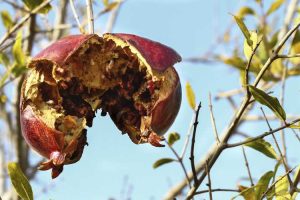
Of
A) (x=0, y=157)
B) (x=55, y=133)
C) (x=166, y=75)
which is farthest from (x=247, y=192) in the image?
(x=0, y=157)

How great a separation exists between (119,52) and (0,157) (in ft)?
9.61

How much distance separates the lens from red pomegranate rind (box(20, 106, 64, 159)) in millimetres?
1078

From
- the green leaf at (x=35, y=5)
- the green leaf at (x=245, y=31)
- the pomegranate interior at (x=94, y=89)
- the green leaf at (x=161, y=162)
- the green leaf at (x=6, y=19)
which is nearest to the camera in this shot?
the green leaf at (x=245, y=31)

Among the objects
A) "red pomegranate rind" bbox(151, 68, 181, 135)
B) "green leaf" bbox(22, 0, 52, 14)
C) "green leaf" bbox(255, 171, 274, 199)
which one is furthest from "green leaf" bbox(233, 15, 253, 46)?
"green leaf" bbox(22, 0, 52, 14)

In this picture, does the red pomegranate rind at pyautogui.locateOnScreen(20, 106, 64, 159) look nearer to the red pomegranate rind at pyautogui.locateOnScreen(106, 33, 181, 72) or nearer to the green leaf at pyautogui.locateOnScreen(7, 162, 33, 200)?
the green leaf at pyautogui.locateOnScreen(7, 162, 33, 200)

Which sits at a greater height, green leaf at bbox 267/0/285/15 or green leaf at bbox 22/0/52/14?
green leaf at bbox 22/0/52/14

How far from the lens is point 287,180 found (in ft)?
3.86

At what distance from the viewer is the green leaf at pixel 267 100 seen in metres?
0.99

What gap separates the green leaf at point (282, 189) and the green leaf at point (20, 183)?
1.61 ft

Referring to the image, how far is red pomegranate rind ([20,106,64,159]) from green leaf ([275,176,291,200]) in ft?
1.47

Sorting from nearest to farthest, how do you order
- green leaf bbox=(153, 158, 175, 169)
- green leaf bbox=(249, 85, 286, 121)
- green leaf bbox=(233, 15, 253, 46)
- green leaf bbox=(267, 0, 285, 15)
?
green leaf bbox=(249, 85, 286, 121), green leaf bbox=(233, 15, 253, 46), green leaf bbox=(153, 158, 175, 169), green leaf bbox=(267, 0, 285, 15)

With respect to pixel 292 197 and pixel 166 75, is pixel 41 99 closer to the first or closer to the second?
pixel 166 75

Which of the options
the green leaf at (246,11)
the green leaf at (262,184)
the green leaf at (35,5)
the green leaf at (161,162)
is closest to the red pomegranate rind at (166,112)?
the green leaf at (262,184)

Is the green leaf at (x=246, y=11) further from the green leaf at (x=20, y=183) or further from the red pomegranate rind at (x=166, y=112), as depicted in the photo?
the green leaf at (x=20, y=183)
